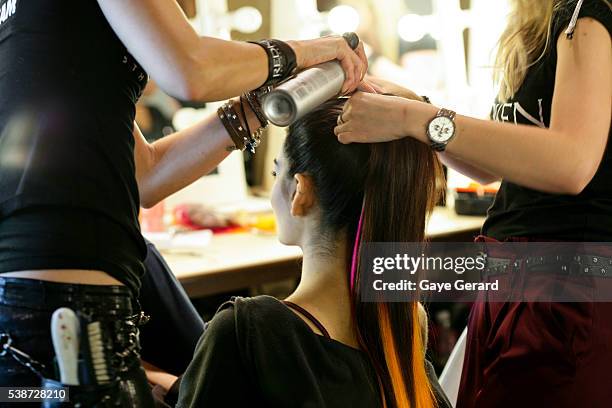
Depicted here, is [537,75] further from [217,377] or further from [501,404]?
[217,377]

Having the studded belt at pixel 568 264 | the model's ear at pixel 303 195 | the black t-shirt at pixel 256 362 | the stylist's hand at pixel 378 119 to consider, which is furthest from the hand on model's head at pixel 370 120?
the studded belt at pixel 568 264

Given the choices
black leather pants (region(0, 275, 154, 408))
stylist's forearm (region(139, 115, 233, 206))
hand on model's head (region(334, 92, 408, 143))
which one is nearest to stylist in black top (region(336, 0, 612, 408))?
hand on model's head (region(334, 92, 408, 143))

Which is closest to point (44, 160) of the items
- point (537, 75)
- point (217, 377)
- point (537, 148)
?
point (217, 377)

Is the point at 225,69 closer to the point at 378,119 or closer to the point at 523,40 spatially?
the point at 378,119

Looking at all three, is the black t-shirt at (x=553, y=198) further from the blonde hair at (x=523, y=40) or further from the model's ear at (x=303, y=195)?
the model's ear at (x=303, y=195)

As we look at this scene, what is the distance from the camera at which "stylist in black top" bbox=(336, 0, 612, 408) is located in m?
1.14

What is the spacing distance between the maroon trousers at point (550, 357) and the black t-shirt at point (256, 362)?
1.27ft

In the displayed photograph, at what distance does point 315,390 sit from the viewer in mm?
1081

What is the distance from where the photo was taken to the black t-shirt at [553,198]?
1.29 m

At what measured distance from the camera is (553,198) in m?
1.33

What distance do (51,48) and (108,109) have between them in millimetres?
97

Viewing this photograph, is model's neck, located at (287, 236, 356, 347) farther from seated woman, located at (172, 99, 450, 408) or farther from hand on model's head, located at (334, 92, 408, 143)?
hand on model's head, located at (334, 92, 408, 143)

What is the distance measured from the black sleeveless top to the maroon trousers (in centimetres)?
72

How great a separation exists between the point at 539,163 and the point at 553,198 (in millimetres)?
200
